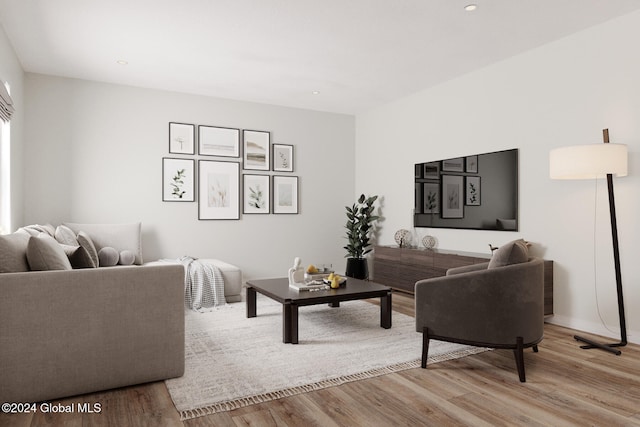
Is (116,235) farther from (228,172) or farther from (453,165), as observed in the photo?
(453,165)

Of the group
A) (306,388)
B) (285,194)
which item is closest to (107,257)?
(285,194)

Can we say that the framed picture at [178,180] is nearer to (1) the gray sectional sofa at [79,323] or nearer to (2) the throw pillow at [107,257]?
(2) the throw pillow at [107,257]

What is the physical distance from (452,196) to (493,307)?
2.54 metres

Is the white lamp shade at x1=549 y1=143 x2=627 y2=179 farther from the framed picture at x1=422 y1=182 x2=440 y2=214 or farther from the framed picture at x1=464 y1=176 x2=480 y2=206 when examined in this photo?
the framed picture at x1=422 y1=182 x2=440 y2=214

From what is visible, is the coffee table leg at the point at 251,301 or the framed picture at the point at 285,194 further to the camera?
the framed picture at the point at 285,194

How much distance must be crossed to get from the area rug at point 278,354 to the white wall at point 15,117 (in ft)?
6.70

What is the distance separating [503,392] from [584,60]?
2881mm

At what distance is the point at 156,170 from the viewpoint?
5371 mm

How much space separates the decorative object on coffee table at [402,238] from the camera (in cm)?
541

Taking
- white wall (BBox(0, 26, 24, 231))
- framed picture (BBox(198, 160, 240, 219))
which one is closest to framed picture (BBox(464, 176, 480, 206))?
framed picture (BBox(198, 160, 240, 219))

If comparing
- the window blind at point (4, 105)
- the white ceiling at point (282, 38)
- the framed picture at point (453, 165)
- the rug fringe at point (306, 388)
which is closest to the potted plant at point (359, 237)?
the framed picture at point (453, 165)

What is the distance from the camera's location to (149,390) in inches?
93.4

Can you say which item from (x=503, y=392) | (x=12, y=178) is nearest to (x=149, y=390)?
(x=503, y=392)

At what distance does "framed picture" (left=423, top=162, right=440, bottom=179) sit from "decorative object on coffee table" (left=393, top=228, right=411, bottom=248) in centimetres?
73
